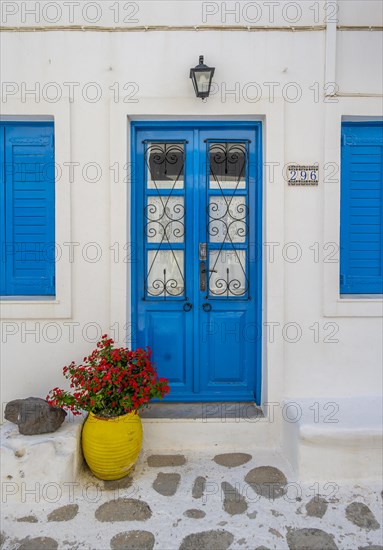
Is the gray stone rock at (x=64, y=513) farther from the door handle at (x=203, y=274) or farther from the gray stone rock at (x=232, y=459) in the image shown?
the door handle at (x=203, y=274)

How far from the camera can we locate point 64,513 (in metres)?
2.98

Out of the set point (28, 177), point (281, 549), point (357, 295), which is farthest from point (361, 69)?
point (281, 549)

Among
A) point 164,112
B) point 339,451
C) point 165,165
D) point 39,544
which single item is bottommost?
point 39,544

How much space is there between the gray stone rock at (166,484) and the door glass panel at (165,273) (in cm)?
153

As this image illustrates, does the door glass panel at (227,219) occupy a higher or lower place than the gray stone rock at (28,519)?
higher

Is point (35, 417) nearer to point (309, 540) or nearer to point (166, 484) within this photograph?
point (166, 484)

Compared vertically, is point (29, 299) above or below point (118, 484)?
above

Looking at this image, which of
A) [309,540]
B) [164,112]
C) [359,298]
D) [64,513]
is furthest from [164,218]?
[309,540]

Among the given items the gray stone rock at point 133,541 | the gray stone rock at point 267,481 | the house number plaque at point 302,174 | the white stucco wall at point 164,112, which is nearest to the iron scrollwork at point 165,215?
the white stucco wall at point 164,112

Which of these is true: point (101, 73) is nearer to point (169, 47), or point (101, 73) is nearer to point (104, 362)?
point (169, 47)

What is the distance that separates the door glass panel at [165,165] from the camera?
3998mm

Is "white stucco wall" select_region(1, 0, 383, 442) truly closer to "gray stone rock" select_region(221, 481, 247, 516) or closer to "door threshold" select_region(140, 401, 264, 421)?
"door threshold" select_region(140, 401, 264, 421)

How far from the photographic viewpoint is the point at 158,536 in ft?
9.06

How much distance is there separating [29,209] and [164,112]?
1.50 meters
